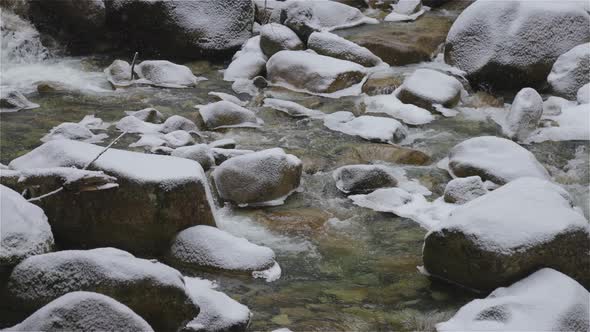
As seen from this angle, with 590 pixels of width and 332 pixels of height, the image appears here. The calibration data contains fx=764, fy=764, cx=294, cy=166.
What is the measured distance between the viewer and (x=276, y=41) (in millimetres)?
9141

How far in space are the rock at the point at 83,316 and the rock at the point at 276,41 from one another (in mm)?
Answer: 6654

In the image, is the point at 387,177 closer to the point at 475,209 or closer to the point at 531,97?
the point at 475,209

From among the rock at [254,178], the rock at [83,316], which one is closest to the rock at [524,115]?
the rock at [254,178]

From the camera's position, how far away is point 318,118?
24.8ft

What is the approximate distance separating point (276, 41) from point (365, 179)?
3844 mm

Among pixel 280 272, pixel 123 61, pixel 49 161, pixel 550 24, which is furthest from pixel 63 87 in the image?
pixel 550 24

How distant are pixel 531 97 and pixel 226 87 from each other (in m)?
3.31

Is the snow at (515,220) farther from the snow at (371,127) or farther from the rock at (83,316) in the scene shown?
the snow at (371,127)

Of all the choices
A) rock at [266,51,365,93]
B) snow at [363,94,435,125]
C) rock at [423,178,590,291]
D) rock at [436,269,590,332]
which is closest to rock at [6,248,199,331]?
rock at [436,269,590,332]

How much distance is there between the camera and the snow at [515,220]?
3988 millimetres

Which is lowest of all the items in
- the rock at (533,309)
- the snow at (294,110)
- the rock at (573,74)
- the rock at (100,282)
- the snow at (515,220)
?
the snow at (294,110)

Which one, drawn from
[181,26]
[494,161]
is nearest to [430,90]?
[494,161]

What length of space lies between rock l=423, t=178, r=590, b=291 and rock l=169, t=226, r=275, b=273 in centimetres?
97

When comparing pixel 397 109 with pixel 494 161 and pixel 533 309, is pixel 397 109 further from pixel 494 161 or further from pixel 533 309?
pixel 533 309
